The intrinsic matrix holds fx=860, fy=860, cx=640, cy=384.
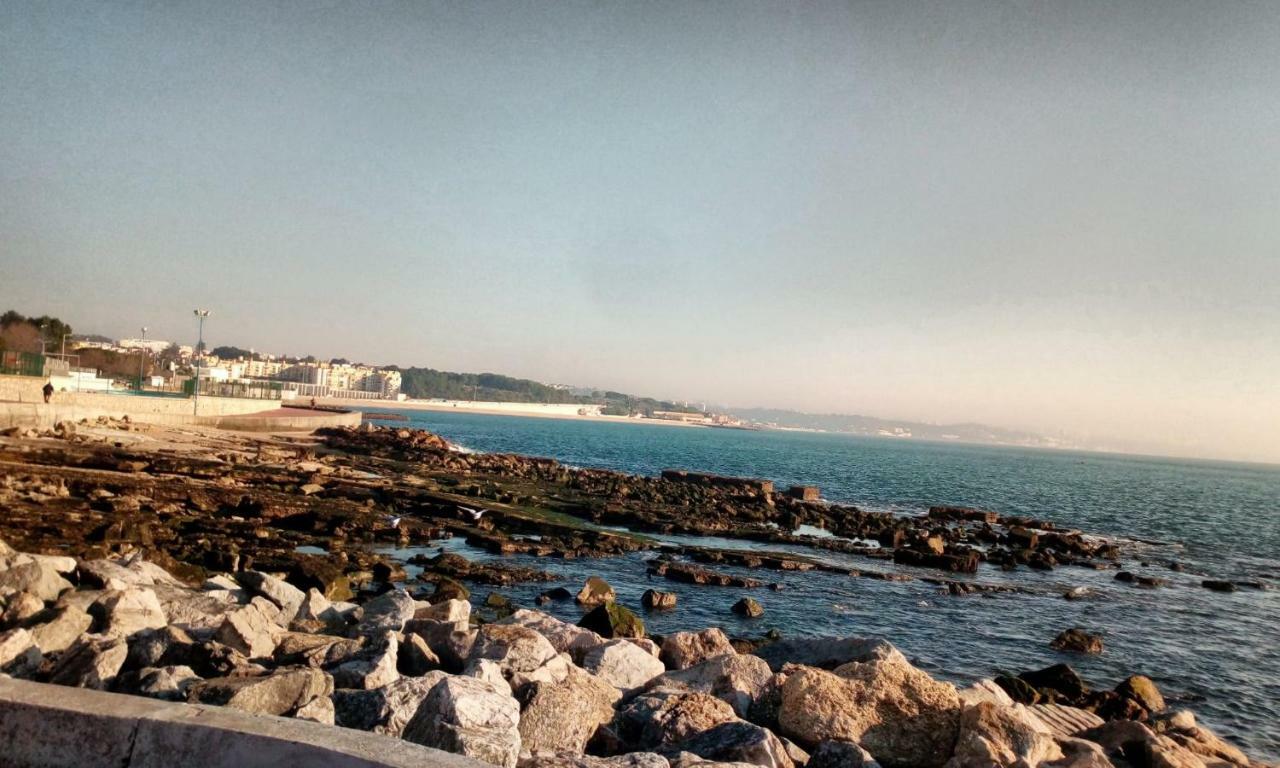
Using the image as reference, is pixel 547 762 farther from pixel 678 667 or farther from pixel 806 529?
pixel 806 529

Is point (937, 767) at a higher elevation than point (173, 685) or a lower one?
lower

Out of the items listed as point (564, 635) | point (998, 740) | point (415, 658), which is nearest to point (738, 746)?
point (998, 740)

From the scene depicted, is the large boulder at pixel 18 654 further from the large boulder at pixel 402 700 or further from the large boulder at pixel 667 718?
the large boulder at pixel 667 718

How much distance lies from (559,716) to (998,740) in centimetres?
335

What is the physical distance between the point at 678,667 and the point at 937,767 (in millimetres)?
3468

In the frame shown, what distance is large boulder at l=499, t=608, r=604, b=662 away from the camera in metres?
9.25

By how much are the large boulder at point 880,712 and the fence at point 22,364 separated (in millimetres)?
44314

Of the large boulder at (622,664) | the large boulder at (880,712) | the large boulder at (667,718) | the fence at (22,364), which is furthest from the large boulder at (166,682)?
the fence at (22,364)

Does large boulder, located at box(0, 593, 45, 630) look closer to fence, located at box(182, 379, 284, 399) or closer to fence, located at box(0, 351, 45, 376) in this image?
fence, located at box(0, 351, 45, 376)

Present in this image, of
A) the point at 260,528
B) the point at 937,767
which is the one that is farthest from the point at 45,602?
the point at 260,528

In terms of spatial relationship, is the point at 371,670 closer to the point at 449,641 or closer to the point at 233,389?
the point at 449,641

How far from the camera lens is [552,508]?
101 ft

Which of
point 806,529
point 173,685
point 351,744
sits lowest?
point 806,529

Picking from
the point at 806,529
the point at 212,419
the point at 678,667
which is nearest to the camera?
the point at 678,667
